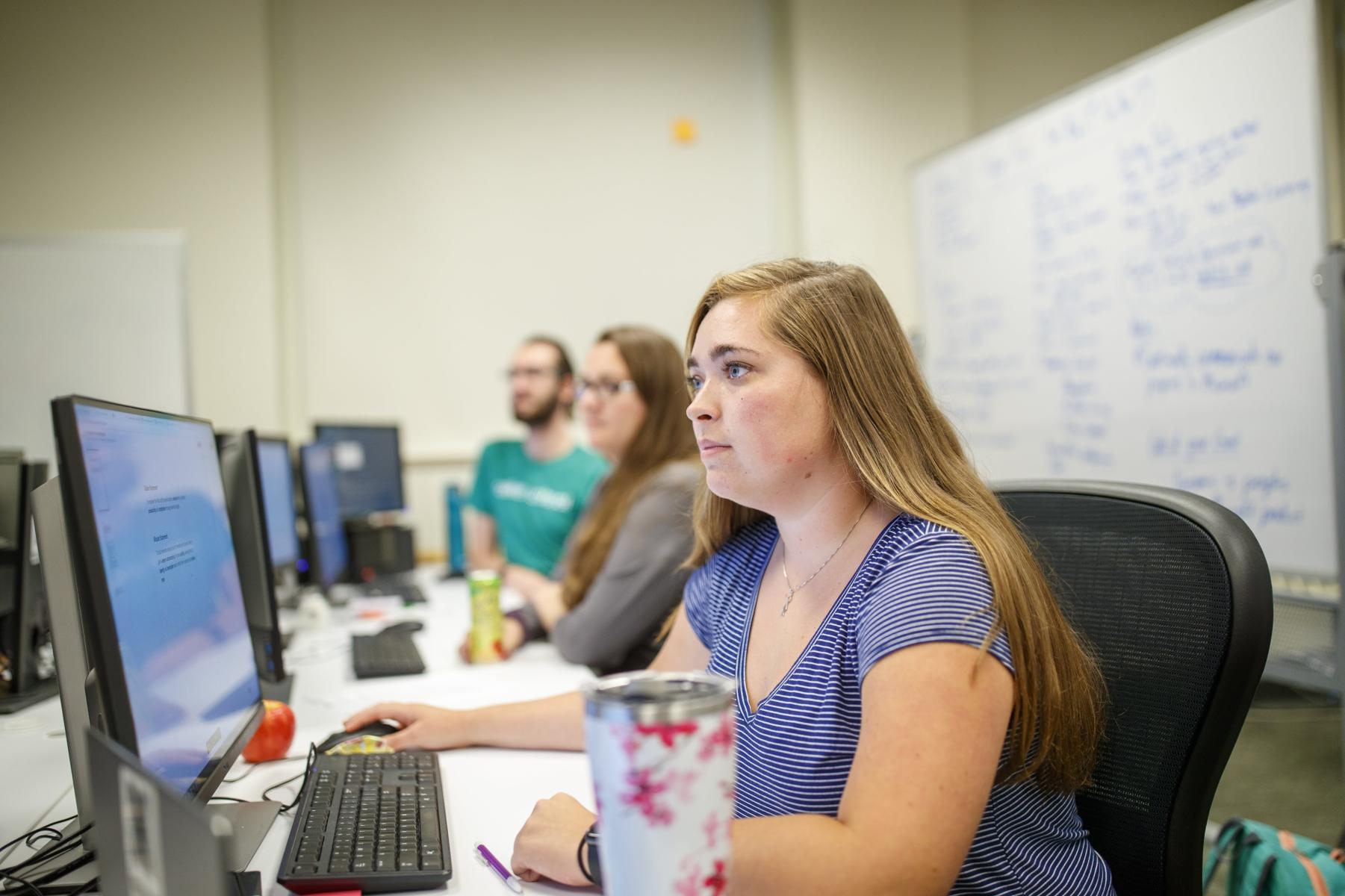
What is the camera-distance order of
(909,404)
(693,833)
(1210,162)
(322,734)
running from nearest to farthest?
(693,833) → (909,404) → (322,734) → (1210,162)

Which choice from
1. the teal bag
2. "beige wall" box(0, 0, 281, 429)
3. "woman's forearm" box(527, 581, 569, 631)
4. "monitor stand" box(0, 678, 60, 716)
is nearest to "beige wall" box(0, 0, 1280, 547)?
"beige wall" box(0, 0, 281, 429)

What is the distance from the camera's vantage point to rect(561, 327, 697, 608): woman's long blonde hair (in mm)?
2053

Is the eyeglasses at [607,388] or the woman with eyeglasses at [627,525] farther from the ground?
the eyeglasses at [607,388]

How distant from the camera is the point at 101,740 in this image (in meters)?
0.62

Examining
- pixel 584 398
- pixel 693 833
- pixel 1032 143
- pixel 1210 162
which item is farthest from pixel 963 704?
pixel 1032 143

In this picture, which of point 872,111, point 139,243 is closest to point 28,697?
point 139,243

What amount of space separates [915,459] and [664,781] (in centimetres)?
52

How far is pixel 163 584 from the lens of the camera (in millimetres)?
831

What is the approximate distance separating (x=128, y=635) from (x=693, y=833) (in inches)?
18.5

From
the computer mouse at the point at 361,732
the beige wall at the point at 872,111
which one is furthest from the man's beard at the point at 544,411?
→ the computer mouse at the point at 361,732

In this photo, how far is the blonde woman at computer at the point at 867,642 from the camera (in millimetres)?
712

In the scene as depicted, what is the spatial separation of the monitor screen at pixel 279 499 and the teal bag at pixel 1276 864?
1899 millimetres

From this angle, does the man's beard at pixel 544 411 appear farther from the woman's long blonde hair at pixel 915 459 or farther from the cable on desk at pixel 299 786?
the woman's long blonde hair at pixel 915 459

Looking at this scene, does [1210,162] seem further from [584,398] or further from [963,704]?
[963,704]
